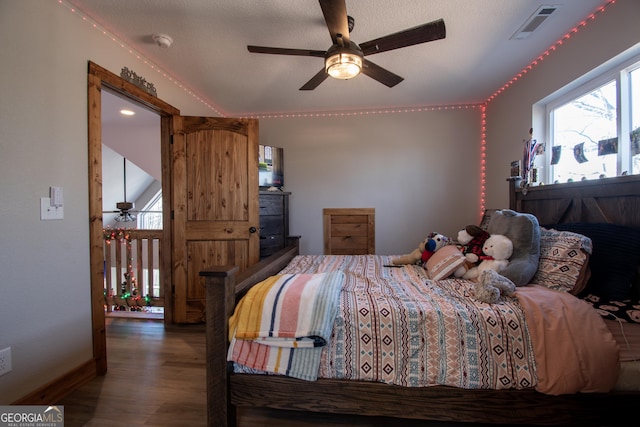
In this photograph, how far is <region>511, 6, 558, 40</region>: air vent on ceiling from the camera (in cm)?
183

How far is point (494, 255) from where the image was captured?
175 cm

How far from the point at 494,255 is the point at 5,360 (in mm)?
2809

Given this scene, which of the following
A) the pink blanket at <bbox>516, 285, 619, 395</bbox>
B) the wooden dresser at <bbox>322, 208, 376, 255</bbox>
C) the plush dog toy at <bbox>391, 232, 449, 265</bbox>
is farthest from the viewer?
the wooden dresser at <bbox>322, 208, 376, 255</bbox>

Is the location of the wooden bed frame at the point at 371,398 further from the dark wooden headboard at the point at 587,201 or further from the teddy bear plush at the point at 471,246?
the teddy bear plush at the point at 471,246

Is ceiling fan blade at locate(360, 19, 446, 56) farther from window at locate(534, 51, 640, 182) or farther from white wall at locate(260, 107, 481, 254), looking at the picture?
white wall at locate(260, 107, 481, 254)

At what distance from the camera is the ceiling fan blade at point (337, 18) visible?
1.31 m

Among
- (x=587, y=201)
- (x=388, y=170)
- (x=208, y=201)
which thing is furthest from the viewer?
(x=388, y=170)

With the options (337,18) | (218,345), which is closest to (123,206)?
(218,345)

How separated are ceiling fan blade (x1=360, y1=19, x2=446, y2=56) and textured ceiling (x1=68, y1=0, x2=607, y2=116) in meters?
0.33

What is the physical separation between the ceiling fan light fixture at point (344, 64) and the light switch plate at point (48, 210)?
73.9 inches

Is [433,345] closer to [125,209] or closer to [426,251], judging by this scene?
[426,251]

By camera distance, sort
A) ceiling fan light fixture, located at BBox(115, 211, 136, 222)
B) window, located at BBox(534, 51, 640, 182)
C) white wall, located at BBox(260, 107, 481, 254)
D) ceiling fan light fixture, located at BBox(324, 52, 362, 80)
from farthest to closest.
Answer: ceiling fan light fixture, located at BBox(115, 211, 136, 222) → white wall, located at BBox(260, 107, 481, 254) → window, located at BBox(534, 51, 640, 182) → ceiling fan light fixture, located at BBox(324, 52, 362, 80)

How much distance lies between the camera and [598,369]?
1143mm

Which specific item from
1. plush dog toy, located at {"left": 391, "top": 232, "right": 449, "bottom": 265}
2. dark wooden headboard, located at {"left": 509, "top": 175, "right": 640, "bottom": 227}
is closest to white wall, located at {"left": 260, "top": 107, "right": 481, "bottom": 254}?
dark wooden headboard, located at {"left": 509, "top": 175, "right": 640, "bottom": 227}
